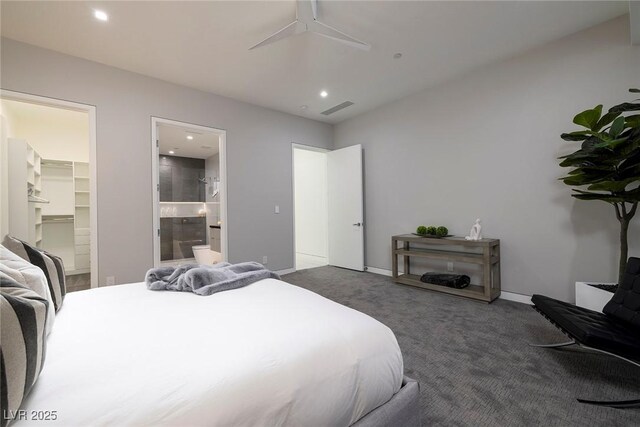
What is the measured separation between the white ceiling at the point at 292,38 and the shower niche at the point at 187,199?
318 centimetres

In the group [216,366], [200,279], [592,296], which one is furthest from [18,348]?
[592,296]

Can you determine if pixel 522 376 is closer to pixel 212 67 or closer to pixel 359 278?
pixel 359 278

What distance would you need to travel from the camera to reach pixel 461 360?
1970 mm

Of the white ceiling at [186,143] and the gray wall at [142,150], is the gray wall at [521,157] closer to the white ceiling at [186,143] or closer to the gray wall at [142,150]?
the gray wall at [142,150]

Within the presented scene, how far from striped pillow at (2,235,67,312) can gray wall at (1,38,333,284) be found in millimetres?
1846

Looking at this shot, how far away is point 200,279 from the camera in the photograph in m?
1.74

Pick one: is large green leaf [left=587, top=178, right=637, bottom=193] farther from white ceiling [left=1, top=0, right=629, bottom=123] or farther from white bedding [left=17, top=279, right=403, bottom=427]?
white bedding [left=17, top=279, right=403, bottom=427]

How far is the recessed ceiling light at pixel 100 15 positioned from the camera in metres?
2.32

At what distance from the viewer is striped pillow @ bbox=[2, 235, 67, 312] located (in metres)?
1.42

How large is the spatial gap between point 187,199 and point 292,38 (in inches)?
211

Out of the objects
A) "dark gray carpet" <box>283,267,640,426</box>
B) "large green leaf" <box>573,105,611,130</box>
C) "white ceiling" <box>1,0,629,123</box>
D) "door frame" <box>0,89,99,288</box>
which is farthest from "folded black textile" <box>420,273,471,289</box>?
"door frame" <box>0,89,99,288</box>

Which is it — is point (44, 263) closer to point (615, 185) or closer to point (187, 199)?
point (615, 185)

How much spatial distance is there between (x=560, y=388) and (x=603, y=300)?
1.04 meters

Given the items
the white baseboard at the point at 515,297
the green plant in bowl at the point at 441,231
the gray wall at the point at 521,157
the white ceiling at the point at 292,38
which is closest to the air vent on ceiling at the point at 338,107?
the white ceiling at the point at 292,38
